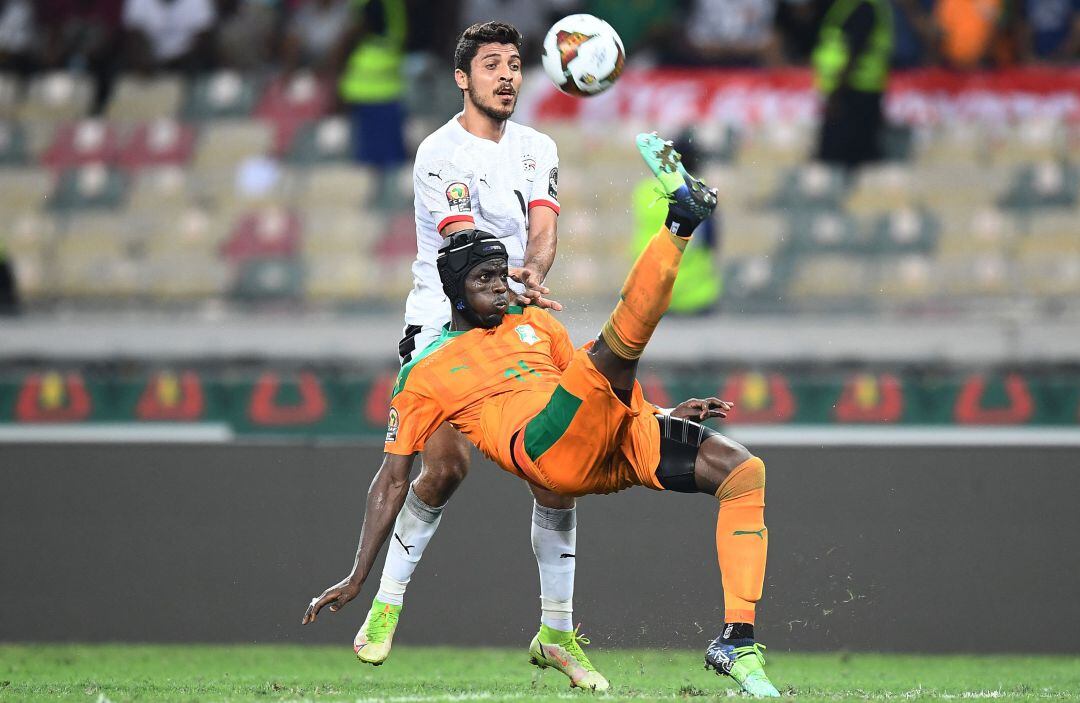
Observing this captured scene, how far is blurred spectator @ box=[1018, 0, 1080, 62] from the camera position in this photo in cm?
1211

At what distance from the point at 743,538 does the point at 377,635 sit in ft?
5.13

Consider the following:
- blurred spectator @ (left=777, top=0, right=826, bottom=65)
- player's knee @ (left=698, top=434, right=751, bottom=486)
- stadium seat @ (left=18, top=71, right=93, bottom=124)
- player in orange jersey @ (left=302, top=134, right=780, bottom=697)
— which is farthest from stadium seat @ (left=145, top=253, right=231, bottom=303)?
player's knee @ (left=698, top=434, right=751, bottom=486)

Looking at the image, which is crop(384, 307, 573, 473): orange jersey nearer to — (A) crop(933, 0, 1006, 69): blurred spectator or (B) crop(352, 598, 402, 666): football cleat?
(B) crop(352, 598, 402, 666): football cleat

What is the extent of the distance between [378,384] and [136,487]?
1.64m

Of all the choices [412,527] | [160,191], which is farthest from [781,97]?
[412,527]

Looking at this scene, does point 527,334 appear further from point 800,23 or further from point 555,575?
point 800,23

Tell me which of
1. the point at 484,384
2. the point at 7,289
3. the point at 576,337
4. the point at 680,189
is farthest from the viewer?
the point at 7,289

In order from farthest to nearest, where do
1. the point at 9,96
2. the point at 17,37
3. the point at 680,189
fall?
the point at 17,37, the point at 9,96, the point at 680,189

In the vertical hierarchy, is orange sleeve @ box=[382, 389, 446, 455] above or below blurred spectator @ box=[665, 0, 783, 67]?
below

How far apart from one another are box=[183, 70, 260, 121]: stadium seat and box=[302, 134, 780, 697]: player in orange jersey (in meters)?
6.98

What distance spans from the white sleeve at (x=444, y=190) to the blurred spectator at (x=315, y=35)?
21.5 ft

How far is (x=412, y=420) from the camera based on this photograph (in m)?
5.53

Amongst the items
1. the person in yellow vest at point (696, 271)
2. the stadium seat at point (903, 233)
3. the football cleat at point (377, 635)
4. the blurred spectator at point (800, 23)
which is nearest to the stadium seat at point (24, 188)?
the person in yellow vest at point (696, 271)

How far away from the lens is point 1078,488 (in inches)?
285
